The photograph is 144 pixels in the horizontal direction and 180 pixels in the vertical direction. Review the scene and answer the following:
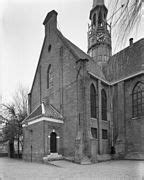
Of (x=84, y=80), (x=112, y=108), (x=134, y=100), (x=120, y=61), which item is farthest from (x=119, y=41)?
(x=112, y=108)

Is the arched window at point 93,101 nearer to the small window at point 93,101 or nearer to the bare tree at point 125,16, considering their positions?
the small window at point 93,101

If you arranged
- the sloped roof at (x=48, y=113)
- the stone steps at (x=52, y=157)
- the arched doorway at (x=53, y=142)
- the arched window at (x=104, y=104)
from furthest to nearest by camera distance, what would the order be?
the arched window at (x=104, y=104)
the sloped roof at (x=48, y=113)
the arched doorway at (x=53, y=142)
the stone steps at (x=52, y=157)

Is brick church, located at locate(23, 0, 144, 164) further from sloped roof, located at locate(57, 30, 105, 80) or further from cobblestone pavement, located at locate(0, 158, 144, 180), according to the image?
cobblestone pavement, located at locate(0, 158, 144, 180)

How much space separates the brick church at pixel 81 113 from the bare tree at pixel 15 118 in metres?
6.96

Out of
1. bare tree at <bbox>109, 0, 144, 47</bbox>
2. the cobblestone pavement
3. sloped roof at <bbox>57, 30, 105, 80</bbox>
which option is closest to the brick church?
sloped roof at <bbox>57, 30, 105, 80</bbox>

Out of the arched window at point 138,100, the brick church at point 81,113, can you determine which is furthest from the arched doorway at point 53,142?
the arched window at point 138,100

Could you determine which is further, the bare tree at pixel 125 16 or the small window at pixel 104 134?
the small window at pixel 104 134

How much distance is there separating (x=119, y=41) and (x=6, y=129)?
26048 mm

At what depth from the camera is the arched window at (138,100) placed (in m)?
18.5

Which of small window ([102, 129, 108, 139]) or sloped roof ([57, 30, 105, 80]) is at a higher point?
sloped roof ([57, 30, 105, 80])

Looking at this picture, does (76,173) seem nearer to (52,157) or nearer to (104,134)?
(52,157)

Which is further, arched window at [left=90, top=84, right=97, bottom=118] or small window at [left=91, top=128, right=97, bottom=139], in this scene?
arched window at [left=90, top=84, right=97, bottom=118]

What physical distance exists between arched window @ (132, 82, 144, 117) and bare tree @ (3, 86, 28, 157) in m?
14.7

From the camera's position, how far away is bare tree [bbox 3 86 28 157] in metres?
26.3
